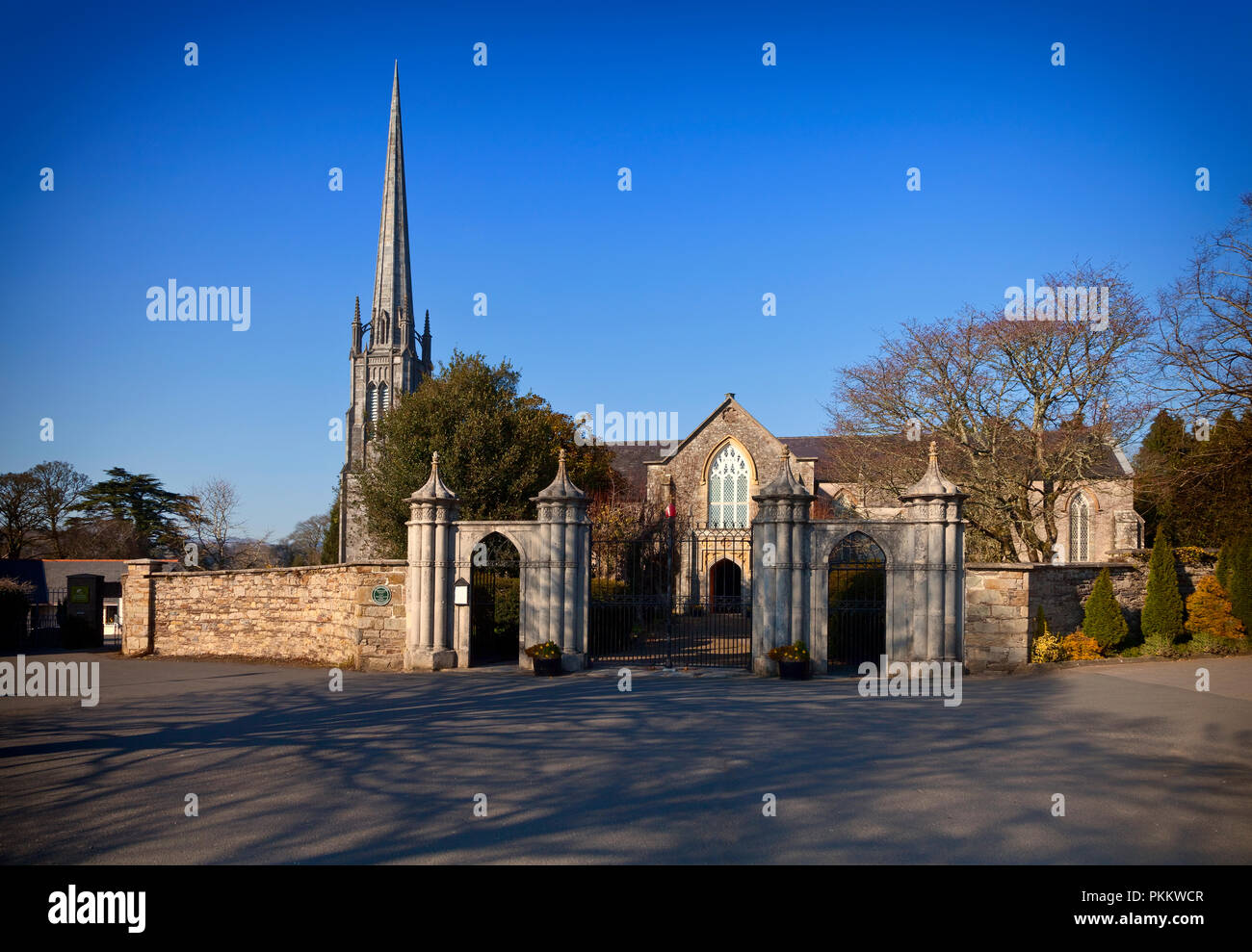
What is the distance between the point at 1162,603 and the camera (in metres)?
17.8

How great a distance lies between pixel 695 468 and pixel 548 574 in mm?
24178

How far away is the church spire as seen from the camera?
60.2 metres

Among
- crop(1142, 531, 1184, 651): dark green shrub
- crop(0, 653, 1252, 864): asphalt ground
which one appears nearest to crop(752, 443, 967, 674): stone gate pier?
crop(0, 653, 1252, 864): asphalt ground

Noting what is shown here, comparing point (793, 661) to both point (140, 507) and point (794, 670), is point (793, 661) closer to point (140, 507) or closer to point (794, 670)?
point (794, 670)

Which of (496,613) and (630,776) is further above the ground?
(496,613)

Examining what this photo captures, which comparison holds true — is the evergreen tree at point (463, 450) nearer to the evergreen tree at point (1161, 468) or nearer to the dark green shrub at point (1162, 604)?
the dark green shrub at point (1162, 604)

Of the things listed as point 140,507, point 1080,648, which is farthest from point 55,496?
point 1080,648

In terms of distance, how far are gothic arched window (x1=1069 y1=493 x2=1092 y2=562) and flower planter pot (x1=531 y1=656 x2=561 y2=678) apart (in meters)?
30.2

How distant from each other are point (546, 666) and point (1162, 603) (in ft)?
44.8

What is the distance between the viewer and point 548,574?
15312mm

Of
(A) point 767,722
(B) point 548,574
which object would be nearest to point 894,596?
(A) point 767,722

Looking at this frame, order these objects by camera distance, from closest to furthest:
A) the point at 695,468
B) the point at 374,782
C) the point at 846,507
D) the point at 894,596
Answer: the point at 374,782, the point at 894,596, the point at 846,507, the point at 695,468

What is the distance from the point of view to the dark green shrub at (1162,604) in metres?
17.7
